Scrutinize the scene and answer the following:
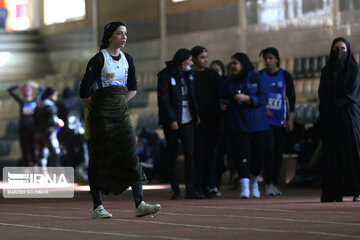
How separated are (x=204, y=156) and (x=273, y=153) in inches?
34.1

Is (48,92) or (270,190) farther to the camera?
(48,92)

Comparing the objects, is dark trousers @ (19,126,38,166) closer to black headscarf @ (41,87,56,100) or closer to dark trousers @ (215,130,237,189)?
black headscarf @ (41,87,56,100)

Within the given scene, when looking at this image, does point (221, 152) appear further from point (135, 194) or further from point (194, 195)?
point (135, 194)

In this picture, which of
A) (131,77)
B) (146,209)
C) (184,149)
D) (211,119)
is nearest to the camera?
(146,209)

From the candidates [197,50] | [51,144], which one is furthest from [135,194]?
[51,144]

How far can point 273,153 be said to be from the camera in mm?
12734

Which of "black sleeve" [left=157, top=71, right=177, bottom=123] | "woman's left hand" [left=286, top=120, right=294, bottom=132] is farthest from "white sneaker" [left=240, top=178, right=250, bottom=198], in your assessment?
"woman's left hand" [left=286, top=120, right=294, bottom=132]

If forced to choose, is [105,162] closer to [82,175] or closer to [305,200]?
[305,200]

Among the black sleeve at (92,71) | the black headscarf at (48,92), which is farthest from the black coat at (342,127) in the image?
the black headscarf at (48,92)

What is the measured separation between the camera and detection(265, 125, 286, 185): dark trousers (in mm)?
12445

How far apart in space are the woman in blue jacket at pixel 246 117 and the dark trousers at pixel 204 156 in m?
0.33

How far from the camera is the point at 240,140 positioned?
11953mm

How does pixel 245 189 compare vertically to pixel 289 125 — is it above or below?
below

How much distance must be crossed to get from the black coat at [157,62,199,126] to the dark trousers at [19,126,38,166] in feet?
30.0
